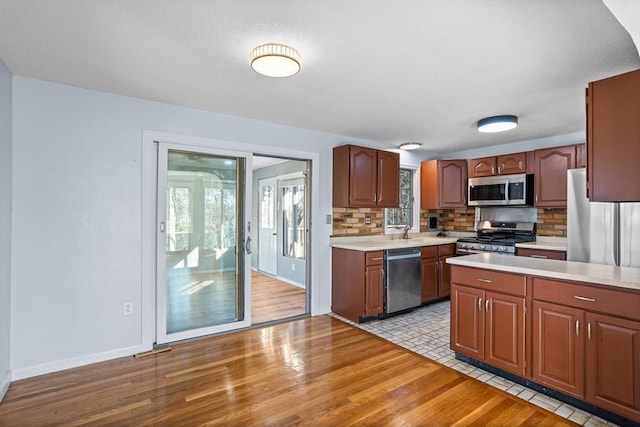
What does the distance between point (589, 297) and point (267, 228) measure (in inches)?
216

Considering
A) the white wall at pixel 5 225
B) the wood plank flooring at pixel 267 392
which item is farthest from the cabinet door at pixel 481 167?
the white wall at pixel 5 225

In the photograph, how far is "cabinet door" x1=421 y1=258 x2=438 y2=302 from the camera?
4414 millimetres

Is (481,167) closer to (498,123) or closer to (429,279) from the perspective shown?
(498,123)

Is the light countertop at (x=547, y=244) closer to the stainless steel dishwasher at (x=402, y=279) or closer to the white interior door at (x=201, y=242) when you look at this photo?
the stainless steel dishwasher at (x=402, y=279)

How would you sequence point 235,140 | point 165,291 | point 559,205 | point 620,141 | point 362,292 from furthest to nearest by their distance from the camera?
point 559,205 → point 362,292 → point 235,140 → point 165,291 → point 620,141

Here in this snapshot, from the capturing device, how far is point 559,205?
4094 mm

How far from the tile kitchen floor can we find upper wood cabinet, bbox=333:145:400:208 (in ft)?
4.97

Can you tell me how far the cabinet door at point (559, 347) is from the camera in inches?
82.3

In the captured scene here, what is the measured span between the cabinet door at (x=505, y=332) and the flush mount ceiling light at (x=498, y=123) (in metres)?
1.96

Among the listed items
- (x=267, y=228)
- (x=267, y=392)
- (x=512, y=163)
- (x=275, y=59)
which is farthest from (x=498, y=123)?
(x=267, y=228)

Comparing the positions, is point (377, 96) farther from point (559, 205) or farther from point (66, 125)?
point (559, 205)

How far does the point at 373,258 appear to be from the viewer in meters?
3.85

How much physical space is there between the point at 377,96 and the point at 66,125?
268cm

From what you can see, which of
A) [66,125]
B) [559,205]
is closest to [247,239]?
[66,125]
